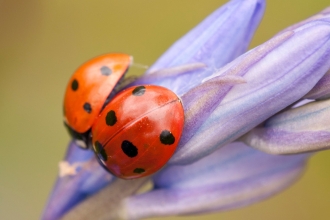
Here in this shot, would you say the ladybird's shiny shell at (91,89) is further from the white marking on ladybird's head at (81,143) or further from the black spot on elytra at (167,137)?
the black spot on elytra at (167,137)

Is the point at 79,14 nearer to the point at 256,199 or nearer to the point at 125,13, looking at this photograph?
the point at 125,13

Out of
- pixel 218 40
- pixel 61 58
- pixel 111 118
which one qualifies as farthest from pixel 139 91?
pixel 61 58

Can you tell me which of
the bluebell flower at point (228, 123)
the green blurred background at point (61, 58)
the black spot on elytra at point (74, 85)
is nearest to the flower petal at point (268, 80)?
the bluebell flower at point (228, 123)

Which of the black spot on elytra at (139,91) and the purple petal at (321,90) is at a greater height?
the purple petal at (321,90)

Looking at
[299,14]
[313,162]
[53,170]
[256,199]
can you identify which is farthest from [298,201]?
[256,199]

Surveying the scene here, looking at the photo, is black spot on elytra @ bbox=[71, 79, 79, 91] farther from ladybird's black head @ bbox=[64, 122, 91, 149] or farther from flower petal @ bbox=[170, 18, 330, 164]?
flower petal @ bbox=[170, 18, 330, 164]

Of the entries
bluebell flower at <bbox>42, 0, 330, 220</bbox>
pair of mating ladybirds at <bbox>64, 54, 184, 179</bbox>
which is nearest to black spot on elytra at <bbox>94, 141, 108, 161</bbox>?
pair of mating ladybirds at <bbox>64, 54, 184, 179</bbox>
